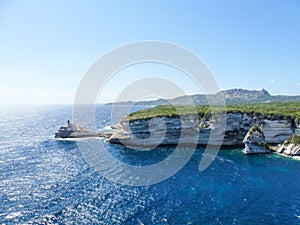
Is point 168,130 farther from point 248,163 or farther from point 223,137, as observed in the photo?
point 248,163

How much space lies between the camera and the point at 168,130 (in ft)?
231

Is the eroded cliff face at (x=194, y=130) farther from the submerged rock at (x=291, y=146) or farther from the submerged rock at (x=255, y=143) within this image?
the submerged rock at (x=255, y=143)

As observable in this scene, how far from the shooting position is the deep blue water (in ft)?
98.1

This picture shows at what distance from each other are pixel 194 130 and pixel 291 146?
25.8 metres

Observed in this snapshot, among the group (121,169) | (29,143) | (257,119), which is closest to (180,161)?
(121,169)

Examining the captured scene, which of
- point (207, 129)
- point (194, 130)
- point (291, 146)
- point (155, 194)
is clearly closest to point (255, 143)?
point (291, 146)

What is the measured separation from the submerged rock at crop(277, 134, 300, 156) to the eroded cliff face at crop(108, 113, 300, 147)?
505cm

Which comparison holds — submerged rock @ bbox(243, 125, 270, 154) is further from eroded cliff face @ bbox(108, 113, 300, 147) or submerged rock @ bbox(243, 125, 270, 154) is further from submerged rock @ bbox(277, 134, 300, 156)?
eroded cliff face @ bbox(108, 113, 300, 147)

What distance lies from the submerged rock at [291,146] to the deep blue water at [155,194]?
461cm

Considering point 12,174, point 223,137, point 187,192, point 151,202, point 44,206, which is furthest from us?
point 223,137

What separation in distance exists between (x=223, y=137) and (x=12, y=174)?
54846mm

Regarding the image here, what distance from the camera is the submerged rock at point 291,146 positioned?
58.6m

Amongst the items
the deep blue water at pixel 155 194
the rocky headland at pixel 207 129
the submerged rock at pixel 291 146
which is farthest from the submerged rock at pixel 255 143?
the deep blue water at pixel 155 194

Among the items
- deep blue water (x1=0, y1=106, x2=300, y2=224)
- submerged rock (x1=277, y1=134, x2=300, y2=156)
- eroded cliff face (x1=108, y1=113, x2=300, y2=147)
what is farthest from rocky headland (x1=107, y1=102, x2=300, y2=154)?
deep blue water (x1=0, y1=106, x2=300, y2=224)
